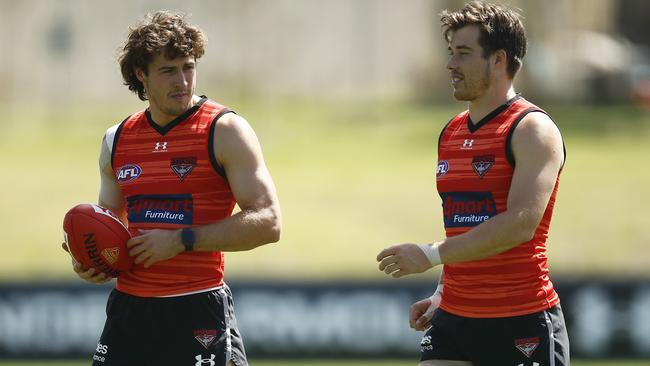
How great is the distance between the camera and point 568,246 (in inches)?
634

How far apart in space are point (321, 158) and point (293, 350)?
468 inches

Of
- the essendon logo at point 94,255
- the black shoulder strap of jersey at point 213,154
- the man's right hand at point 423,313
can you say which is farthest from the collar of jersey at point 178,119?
the man's right hand at point 423,313

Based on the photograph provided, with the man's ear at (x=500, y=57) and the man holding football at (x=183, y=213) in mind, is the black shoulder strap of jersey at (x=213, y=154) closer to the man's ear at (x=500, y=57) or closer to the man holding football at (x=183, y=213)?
the man holding football at (x=183, y=213)

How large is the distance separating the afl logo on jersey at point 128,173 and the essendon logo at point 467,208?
1.29 metres

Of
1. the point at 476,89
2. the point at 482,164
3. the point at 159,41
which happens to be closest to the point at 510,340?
the point at 482,164

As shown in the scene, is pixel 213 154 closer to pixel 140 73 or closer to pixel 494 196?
pixel 140 73

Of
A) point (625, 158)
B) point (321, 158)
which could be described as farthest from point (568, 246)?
point (321, 158)

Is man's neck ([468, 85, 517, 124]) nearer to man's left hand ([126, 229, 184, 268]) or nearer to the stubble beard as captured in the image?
the stubble beard

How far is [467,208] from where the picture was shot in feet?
15.9

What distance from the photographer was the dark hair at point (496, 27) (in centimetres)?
479

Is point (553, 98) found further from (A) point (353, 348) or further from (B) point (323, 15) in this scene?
(A) point (353, 348)

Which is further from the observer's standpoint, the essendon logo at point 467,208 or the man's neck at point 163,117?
the man's neck at point 163,117

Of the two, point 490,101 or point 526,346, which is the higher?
Answer: point 490,101

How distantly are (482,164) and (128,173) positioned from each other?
149cm
